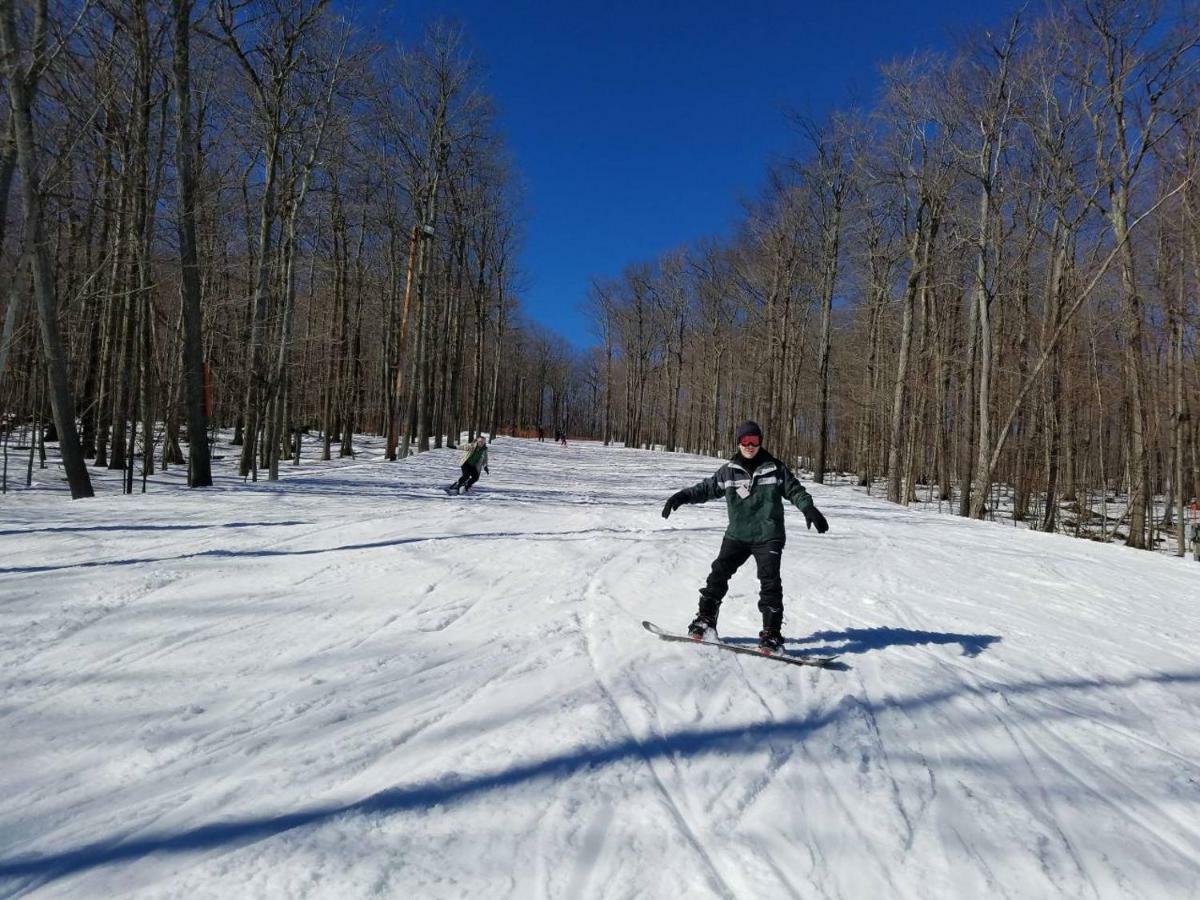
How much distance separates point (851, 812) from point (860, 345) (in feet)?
106

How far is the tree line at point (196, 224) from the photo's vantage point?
9758 mm

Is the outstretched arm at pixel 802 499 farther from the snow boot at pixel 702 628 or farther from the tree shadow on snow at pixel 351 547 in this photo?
the tree shadow on snow at pixel 351 547

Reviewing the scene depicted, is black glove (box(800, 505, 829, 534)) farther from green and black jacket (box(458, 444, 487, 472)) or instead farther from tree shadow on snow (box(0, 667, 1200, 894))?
green and black jacket (box(458, 444, 487, 472))

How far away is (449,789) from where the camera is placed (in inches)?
104

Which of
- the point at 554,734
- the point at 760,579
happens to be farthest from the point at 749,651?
the point at 554,734

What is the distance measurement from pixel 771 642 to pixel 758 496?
1115mm

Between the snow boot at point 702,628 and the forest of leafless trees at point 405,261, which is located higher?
the forest of leafless trees at point 405,261

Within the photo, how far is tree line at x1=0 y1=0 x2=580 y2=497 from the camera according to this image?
9758 millimetres

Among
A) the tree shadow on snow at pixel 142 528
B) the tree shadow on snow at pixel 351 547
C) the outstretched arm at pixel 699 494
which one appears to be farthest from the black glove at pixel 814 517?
the tree shadow on snow at pixel 142 528

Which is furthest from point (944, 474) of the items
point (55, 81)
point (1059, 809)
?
point (55, 81)

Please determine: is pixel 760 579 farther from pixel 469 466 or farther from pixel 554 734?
pixel 469 466

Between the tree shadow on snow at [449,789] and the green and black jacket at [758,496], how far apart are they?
1333 millimetres

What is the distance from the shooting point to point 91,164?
40.9ft

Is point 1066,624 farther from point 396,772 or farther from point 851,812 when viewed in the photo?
point 396,772
